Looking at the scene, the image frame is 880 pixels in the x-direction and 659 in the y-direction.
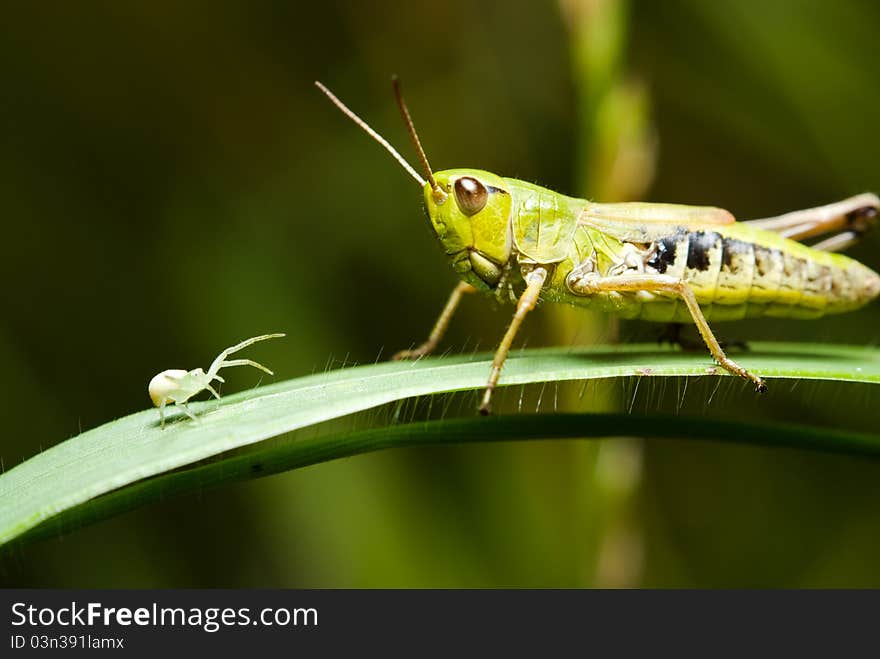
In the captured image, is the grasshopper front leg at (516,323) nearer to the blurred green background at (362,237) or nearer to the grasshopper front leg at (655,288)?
the grasshopper front leg at (655,288)

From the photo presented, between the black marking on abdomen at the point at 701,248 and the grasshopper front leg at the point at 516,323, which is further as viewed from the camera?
the black marking on abdomen at the point at 701,248

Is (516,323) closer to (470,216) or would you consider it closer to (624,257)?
(470,216)

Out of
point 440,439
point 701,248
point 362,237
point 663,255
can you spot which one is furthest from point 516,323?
point 362,237

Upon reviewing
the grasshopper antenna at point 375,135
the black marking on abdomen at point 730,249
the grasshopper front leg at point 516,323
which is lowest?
the grasshopper front leg at point 516,323

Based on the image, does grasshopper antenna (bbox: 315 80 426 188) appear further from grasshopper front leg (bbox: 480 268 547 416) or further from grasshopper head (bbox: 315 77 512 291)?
grasshopper front leg (bbox: 480 268 547 416)

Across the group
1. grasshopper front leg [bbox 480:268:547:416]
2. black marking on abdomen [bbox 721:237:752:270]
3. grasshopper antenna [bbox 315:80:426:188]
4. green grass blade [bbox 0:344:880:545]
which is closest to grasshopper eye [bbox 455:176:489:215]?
grasshopper antenna [bbox 315:80:426:188]

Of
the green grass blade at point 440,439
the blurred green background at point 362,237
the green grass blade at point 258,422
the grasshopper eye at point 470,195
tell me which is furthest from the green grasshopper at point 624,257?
the green grass blade at point 440,439

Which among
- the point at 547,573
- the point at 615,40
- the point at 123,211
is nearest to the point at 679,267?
the point at 615,40

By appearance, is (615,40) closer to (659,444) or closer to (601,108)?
(601,108)
